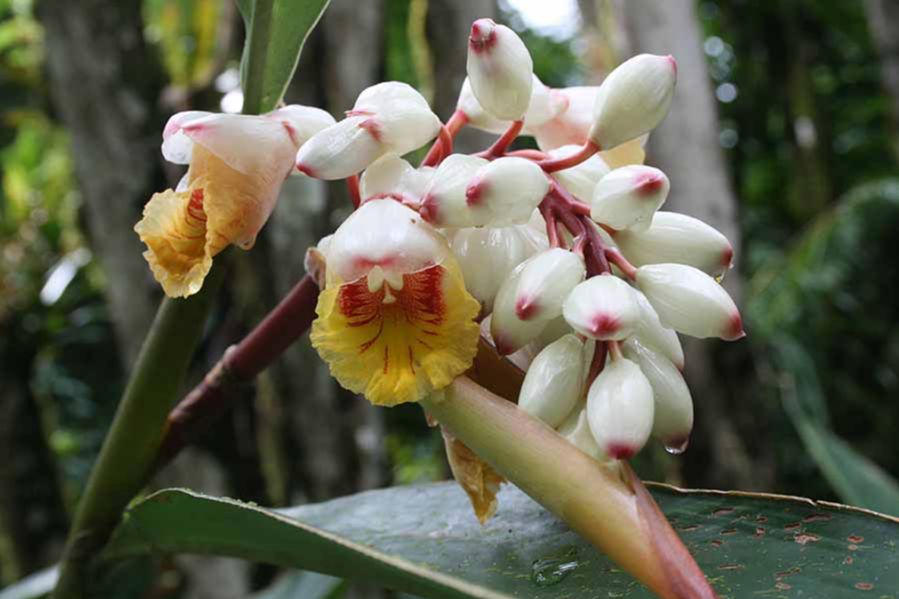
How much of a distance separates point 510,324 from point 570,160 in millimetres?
83

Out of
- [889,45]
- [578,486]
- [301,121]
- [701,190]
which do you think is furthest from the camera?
[889,45]

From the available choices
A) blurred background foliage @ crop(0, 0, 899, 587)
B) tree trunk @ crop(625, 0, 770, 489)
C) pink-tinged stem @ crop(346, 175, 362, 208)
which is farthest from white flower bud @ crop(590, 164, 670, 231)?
tree trunk @ crop(625, 0, 770, 489)

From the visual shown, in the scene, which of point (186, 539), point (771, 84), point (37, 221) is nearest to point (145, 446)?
point (186, 539)

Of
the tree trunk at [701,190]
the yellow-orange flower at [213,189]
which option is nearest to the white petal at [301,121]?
the yellow-orange flower at [213,189]

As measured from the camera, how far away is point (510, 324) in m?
0.38

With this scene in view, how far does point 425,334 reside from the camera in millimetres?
395

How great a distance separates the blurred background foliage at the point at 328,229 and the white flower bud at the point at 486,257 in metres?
0.59

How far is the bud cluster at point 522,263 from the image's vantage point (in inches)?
14.3

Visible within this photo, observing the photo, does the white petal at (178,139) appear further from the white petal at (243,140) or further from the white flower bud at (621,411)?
the white flower bud at (621,411)

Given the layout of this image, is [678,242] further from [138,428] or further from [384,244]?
[138,428]

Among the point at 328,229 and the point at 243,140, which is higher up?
the point at 243,140

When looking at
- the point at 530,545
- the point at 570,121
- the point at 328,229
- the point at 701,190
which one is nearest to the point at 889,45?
the point at 701,190

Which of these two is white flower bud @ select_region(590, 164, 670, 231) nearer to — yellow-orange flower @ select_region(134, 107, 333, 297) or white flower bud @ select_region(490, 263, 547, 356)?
white flower bud @ select_region(490, 263, 547, 356)

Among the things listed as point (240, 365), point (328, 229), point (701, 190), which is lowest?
point (701, 190)
